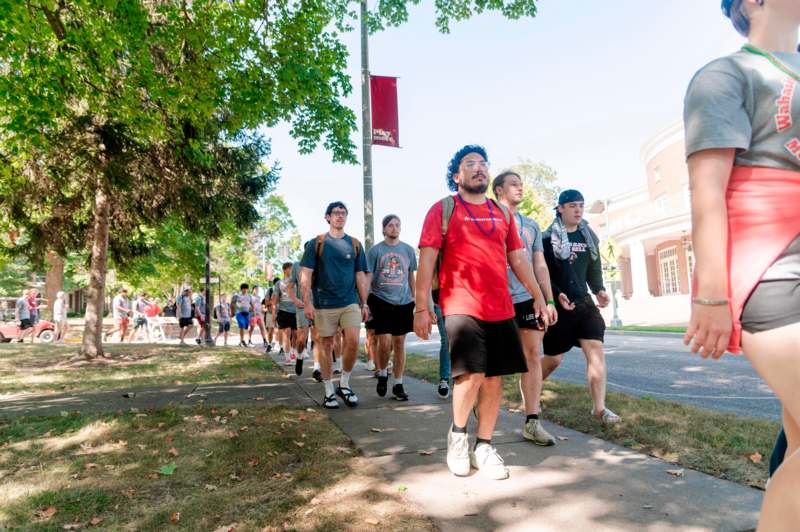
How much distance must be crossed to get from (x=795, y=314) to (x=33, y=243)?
53.4ft

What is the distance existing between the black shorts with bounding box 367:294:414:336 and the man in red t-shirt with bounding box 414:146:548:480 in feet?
9.14

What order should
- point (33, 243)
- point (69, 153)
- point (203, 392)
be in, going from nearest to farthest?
point (203, 392) < point (69, 153) < point (33, 243)

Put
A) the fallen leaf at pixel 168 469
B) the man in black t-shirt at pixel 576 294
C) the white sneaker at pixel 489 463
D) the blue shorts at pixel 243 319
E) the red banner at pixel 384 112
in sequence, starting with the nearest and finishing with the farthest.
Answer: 1. the white sneaker at pixel 489 463
2. the fallen leaf at pixel 168 469
3. the man in black t-shirt at pixel 576 294
4. the red banner at pixel 384 112
5. the blue shorts at pixel 243 319

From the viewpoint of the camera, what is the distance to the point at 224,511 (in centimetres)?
290

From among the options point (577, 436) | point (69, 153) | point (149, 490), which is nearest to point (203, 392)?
point (149, 490)

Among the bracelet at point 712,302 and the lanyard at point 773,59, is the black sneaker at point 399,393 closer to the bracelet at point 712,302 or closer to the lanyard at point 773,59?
the bracelet at point 712,302

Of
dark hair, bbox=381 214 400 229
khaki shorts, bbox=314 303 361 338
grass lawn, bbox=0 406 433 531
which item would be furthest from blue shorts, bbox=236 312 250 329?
grass lawn, bbox=0 406 433 531

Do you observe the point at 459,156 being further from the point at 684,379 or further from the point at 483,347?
the point at 684,379

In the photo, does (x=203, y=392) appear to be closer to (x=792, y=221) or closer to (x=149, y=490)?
(x=149, y=490)

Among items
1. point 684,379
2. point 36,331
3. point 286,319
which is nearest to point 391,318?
point 684,379

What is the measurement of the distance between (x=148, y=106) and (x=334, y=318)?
513cm

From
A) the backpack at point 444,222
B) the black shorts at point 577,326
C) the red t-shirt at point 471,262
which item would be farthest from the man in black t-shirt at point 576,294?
the backpack at point 444,222

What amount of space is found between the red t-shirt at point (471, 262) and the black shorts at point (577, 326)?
1.42 meters

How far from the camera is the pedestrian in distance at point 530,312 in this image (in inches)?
165
